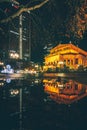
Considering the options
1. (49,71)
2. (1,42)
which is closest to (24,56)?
(49,71)

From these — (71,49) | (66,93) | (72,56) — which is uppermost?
(71,49)

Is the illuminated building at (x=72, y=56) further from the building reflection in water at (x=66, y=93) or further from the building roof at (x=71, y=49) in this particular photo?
the building reflection in water at (x=66, y=93)

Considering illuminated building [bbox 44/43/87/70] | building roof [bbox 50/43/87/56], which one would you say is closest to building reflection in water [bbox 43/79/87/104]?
illuminated building [bbox 44/43/87/70]

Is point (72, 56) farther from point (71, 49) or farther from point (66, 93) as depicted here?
point (66, 93)

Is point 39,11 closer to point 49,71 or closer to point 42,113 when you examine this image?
point 42,113

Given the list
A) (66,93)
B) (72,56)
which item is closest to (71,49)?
(72,56)

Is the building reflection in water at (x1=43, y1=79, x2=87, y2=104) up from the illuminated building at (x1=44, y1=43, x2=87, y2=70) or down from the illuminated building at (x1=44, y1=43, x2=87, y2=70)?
down

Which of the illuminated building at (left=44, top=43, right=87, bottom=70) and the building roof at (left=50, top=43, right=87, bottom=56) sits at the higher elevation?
the building roof at (left=50, top=43, right=87, bottom=56)

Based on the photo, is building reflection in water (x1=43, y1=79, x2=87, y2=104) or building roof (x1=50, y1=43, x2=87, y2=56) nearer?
building reflection in water (x1=43, y1=79, x2=87, y2=104)

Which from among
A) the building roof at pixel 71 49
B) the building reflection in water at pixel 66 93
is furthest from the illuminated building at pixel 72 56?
the building reflection in water at pixel 66 93

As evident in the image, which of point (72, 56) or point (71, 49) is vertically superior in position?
point (71, 49)

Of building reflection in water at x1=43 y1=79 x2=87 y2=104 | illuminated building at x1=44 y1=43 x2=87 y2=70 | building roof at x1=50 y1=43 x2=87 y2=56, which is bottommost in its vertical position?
building reflection in water at x1=43 y1=79 x2=87 y2=104

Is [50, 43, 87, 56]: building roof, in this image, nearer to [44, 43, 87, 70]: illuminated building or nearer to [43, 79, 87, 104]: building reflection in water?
[44, 43, 87, 70]: illuminated building

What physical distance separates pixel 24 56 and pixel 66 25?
163395 millimetres
